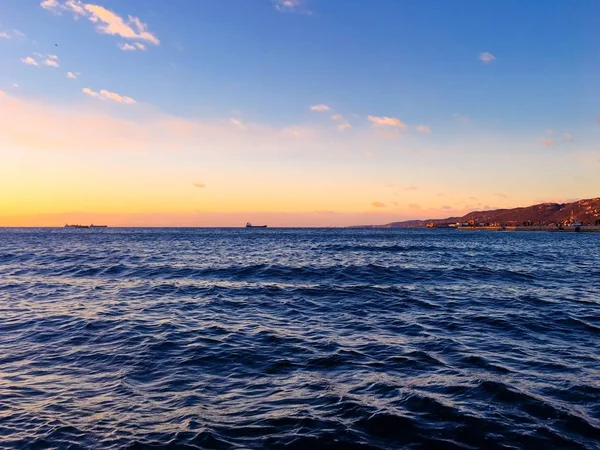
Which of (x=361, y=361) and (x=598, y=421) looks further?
(x=361, y=361)

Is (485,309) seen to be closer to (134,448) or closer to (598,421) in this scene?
(598,421)

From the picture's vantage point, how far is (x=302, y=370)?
12.1 m

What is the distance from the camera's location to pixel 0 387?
10859 mm

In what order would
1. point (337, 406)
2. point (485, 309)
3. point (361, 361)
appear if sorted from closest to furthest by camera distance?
point (337, 406) < point (361, 361) < point (485, 309)

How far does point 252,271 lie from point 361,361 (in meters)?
26.9

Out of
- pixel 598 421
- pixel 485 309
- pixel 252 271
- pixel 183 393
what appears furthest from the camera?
pixel 252 271

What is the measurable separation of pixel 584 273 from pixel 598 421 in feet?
109

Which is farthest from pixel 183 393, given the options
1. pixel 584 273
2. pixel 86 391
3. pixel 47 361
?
pixel 584 273

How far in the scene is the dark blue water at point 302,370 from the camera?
8.35 metres

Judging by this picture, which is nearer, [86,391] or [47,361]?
[86,391]

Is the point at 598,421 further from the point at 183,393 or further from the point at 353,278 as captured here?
the point at 353,278

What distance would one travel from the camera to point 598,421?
8.63 m

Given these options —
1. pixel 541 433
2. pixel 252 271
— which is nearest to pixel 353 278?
pixel 252 271

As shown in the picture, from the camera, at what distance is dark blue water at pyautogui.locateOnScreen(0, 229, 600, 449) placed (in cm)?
835
